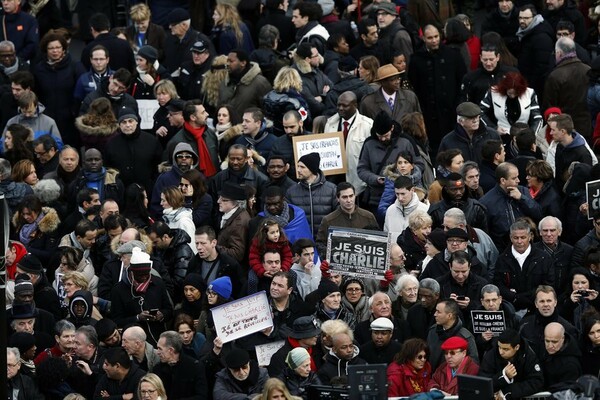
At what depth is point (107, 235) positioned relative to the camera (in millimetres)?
20734

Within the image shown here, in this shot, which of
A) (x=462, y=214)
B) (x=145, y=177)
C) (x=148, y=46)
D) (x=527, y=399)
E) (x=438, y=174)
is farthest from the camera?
(x=148, y=46)

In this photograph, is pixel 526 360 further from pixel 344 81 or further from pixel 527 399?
pixel 344 81

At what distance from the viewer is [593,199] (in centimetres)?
1998

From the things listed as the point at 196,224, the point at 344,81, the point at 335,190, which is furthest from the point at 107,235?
the point at 344,81

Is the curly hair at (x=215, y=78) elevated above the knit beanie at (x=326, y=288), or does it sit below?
above

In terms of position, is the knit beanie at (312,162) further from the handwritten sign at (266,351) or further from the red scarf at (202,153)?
the handwritten sign at (266,351)

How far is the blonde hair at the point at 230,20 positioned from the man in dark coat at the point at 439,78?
2452 mm

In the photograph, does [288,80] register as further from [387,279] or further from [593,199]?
[593,199]

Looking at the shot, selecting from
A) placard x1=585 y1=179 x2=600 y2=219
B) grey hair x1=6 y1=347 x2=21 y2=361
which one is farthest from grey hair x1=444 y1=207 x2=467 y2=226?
grey hair x1=6 y1=347 x2=21 y2=361

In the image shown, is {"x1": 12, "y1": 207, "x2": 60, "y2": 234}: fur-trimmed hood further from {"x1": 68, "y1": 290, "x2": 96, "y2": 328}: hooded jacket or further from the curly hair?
the curly hair

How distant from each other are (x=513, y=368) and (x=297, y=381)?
193 centimetres

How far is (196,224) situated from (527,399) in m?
4.91

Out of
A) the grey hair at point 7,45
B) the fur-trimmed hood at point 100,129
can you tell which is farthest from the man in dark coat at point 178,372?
the grey hair at point 7,45

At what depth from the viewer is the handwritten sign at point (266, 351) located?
19.0 metres
